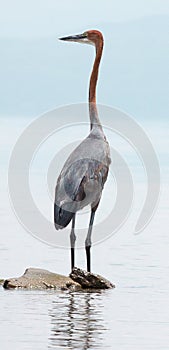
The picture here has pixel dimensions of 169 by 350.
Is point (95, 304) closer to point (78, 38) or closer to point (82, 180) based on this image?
point (82, 180)

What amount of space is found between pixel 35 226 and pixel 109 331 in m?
10.4

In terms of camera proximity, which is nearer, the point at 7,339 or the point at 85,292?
the point at 7,339

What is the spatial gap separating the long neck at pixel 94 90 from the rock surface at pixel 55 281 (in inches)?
104

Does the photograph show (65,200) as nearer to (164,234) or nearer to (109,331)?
(109,331)

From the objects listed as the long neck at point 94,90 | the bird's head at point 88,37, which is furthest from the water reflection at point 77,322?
the bird's head at point 88,37

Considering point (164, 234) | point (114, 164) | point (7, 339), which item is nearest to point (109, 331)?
point (7, 339)

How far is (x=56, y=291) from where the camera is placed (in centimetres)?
1761

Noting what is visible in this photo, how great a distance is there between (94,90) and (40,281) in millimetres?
3803

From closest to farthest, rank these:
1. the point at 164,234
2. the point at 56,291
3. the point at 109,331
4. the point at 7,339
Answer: the point at 7,339, the point at 109,331, the point at 56,291, the point at 164,234

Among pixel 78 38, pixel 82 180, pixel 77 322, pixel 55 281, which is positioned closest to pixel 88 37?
pixel 78 38

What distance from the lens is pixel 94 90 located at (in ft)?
66.3

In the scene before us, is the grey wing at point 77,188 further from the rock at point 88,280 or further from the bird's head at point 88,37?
the bird's head at point 88,37

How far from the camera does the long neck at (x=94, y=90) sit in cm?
1975

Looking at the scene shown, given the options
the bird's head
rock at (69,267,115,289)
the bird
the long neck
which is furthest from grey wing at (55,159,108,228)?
the bird's head
